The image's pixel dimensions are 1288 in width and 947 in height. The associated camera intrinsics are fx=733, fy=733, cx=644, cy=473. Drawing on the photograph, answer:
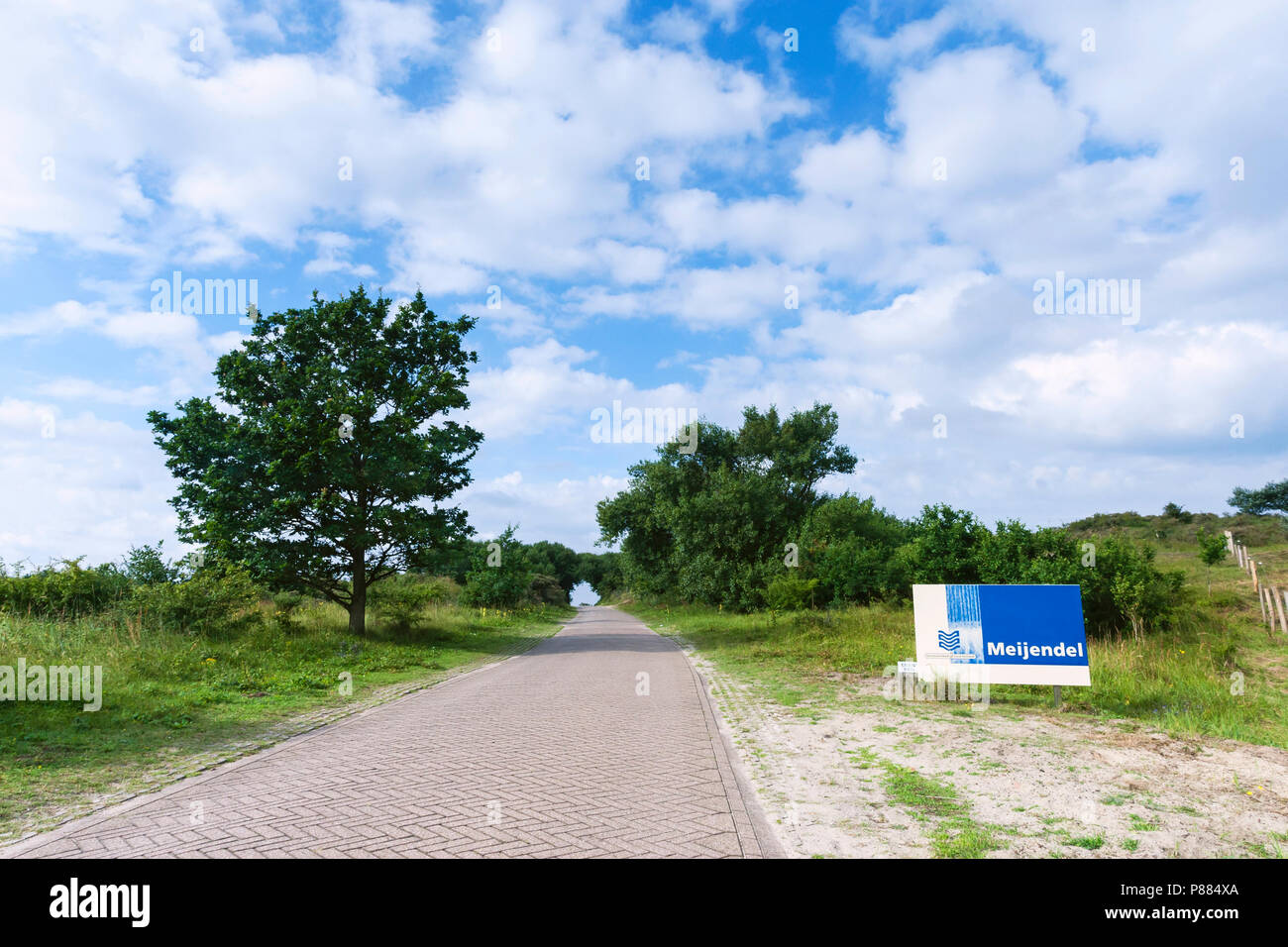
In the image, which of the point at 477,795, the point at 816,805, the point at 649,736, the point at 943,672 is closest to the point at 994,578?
the point at 943,672

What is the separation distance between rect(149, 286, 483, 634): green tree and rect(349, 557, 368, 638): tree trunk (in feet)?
0.12

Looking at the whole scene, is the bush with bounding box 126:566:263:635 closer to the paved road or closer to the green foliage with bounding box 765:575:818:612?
the paved road

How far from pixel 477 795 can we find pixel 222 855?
6.38ft

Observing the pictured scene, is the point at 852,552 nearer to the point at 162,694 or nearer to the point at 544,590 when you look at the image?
the point at 162,694

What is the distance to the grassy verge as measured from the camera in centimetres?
977

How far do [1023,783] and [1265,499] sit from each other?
68.3 meters

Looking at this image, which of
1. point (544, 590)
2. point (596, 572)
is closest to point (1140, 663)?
point (544, 590)

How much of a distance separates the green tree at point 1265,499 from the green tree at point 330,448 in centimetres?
6325

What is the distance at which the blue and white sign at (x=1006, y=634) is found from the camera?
10.3m

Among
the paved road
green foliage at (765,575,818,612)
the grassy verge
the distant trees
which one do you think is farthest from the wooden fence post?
the paved road

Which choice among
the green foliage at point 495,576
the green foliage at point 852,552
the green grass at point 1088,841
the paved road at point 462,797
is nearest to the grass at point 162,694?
the paved road at point 462,797

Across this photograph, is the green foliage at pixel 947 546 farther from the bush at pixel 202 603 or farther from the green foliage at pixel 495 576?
the green foliage at pixel 495 576
